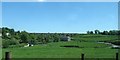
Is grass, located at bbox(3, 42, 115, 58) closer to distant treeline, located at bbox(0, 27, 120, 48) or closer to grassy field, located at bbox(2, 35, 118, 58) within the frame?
grassy field, located at bbox(2, 35, 118, 58)

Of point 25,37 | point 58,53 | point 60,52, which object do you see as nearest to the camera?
point 58,53

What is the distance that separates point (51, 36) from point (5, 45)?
98.1ft

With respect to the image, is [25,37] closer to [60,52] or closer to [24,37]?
[24,37]

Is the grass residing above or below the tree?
below

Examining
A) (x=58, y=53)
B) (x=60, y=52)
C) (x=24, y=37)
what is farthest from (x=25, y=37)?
(x=58, y=53)

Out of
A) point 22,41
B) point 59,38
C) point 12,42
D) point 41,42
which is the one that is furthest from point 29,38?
point 59,38

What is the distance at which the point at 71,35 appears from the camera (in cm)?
7562

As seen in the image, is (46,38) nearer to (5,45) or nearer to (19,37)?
(19,37)

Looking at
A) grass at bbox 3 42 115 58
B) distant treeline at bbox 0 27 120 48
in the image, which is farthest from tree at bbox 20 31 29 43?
grass at bbox 3 42 115 58

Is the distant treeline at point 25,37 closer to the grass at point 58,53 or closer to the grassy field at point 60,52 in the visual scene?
the grassy field at point 60,52

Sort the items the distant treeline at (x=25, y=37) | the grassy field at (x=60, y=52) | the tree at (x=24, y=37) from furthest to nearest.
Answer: the tree at (x=24, y=37), the distant treeline at (x=25, y=37), the grassy field at (x=60, y=52)

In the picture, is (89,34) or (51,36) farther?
(89,34)

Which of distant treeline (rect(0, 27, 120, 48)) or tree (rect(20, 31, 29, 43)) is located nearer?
distant treeline (rect(0, 27, 120, 48))

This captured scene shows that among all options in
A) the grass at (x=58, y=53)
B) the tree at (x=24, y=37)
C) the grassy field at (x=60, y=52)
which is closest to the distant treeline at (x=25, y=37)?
the tree at (x=24, y=37)
